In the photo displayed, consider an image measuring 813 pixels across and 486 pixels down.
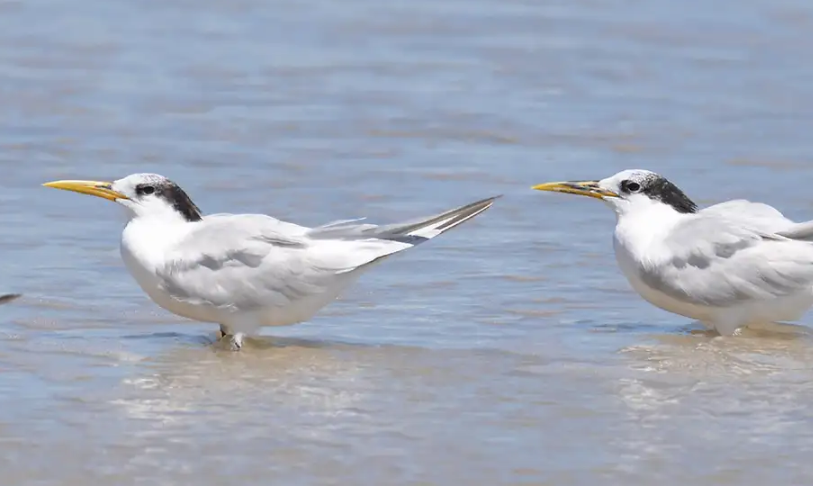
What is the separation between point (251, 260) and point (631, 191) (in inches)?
69.8

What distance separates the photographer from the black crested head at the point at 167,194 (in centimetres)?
717

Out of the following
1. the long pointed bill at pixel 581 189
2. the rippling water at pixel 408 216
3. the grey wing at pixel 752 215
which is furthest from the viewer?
the long pointed bill at pixel 581 189

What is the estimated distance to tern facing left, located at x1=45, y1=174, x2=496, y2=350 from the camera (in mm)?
6938

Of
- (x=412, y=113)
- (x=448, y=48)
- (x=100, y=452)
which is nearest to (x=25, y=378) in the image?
(x=100, y=452)

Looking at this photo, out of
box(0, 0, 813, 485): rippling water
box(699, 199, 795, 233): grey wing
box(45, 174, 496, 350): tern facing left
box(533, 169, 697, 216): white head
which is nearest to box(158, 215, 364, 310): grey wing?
box(45, 174, 496, 350): tern facing left

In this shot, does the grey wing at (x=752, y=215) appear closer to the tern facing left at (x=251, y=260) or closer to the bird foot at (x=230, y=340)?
the tern facing left at (x=251, y=260)

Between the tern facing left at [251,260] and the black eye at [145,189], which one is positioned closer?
the tern facing left at [251,260]

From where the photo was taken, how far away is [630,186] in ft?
25.0

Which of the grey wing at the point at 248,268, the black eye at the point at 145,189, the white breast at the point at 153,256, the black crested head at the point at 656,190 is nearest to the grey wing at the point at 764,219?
the black crested head at the point at 656,190

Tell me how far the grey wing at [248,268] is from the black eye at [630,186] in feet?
4.51

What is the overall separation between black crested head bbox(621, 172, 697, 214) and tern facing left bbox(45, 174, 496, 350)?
97 centimetres

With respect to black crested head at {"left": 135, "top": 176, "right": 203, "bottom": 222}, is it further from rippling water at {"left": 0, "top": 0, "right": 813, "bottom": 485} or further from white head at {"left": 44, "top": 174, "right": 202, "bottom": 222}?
rippling water at {"left": 0, "top": 0, "right": 813, "bottom": 485}

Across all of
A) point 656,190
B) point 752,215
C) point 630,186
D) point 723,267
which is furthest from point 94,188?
point 752,215

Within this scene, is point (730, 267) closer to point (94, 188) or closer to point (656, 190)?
point (656, 190)
